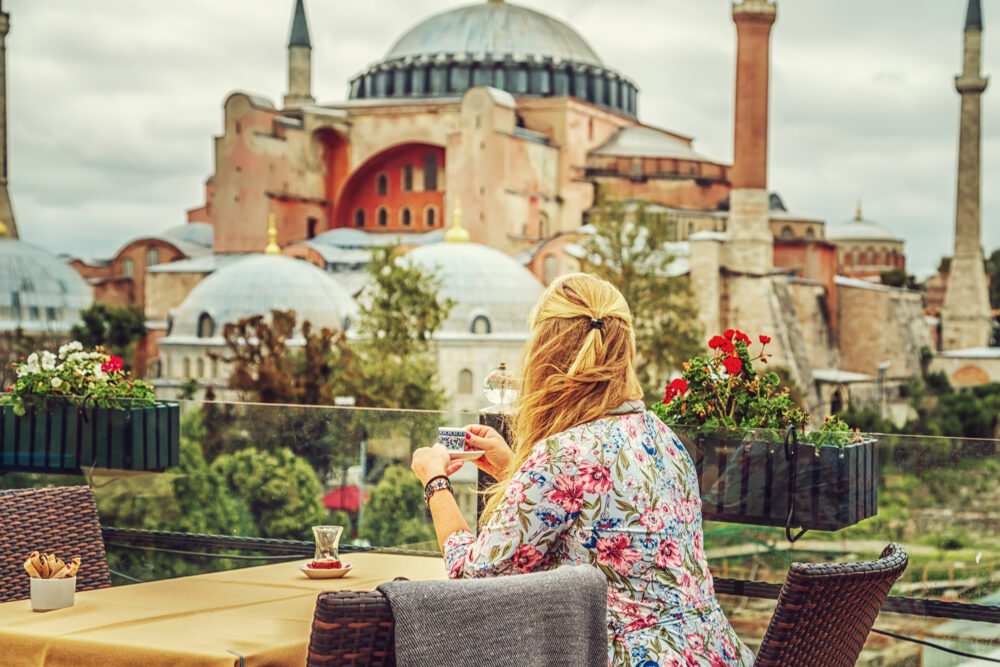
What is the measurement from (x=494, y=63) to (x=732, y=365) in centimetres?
3350

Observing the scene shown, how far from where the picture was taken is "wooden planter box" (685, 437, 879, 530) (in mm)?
3320

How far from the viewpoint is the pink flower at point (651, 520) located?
1.97 meters

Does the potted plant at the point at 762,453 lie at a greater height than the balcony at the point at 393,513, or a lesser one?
greater

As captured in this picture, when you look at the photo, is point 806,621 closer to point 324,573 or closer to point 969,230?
point 324,573

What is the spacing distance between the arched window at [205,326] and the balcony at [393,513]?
22.5 m

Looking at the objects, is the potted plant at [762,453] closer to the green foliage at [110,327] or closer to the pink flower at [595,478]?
the pink flower at [595,478]

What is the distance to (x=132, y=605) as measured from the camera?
2291mm

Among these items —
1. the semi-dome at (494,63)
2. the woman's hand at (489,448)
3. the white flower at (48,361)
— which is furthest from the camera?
the semi-dome at (494,63)

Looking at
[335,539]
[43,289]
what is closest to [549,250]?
[43,289]

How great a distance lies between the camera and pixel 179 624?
2135 millimetres

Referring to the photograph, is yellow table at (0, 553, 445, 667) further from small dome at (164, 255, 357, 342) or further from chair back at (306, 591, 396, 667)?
small dome at (164, 255, 357, 342)

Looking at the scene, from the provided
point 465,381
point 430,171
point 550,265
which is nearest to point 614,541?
point 465,381

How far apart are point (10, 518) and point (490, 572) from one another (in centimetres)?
118

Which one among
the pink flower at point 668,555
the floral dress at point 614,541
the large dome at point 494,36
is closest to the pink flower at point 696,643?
the floral dress at point 614,541
